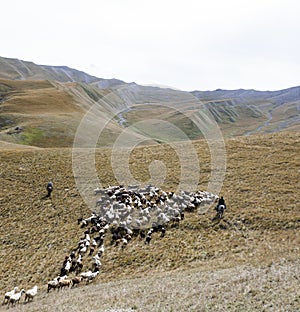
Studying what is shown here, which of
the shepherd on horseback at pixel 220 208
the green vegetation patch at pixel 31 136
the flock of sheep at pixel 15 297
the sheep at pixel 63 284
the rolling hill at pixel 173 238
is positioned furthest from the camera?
the green vegetation patch at pixel 31 136

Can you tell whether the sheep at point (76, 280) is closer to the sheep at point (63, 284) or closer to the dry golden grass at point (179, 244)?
the sheep at point (63, 284)

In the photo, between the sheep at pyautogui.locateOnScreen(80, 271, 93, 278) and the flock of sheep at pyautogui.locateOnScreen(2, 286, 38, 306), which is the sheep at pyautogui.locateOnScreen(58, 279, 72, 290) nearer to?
the sheep at pyautogui.locateOnScreen(80, 271, 93, 278)

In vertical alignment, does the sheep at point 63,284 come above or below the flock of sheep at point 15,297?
above

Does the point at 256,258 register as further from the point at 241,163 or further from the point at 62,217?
the point at 241,163

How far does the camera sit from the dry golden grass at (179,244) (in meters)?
16.8

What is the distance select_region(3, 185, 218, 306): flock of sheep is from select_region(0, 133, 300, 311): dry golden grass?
0.86 meters

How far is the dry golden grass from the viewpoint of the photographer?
661 inches

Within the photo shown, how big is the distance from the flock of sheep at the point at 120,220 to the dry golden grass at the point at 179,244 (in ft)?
2.82

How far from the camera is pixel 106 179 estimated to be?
40844mm

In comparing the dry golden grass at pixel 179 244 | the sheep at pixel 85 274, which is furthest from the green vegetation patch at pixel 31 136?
the sheep at pixel 85 274

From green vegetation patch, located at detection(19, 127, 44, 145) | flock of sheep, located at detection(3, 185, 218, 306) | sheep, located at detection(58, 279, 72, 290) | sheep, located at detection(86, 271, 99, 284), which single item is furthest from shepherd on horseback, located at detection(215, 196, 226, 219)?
green vegetation patch, located at detection(19, 127, 44, 145)

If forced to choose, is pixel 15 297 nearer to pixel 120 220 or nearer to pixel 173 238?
→ pixel 120 220

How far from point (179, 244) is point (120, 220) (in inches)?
252

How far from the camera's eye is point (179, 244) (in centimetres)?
2627
